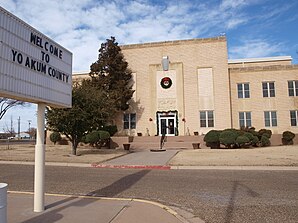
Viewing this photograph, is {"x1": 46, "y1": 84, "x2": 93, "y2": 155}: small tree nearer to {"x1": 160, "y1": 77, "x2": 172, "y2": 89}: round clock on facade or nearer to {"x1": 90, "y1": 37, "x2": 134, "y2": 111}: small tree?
{"x1": 90, "y1": 37, "x2": 134, "y2": 111}: small tree

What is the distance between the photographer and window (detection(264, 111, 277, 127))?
34.1 metres

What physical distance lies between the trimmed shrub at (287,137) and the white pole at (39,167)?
1165 inches

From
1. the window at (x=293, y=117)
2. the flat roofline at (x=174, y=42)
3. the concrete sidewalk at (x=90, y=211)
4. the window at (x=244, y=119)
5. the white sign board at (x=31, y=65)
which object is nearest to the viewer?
the white sign board at (x=31, y=65)

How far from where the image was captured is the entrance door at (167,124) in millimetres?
34875

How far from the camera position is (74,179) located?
37.1 feet

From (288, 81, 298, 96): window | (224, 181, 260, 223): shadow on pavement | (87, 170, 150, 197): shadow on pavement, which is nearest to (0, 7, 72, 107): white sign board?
(87, 170, 150, 197): shadow on pavement

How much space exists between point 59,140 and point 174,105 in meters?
14.7

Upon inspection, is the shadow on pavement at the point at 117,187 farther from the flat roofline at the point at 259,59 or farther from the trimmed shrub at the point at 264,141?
the flat roofline at the point at 259,59

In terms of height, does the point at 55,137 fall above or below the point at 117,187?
above

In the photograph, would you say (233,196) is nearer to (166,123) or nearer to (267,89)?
(166,123)

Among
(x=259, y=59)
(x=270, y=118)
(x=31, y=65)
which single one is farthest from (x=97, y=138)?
(x=259, y=59)

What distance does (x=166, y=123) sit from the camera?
3516cm

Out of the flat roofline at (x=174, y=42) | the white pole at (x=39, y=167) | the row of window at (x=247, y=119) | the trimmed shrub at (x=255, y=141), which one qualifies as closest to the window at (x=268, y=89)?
the row of window at (x=247, y=119)

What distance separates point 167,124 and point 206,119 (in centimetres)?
471
